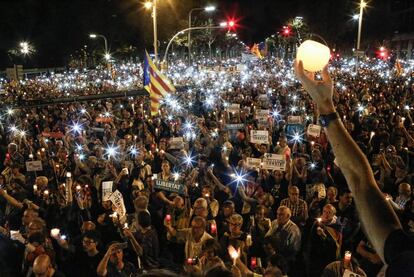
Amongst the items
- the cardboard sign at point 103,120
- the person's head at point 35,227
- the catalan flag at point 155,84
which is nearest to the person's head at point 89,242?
the person's head at point 35,227

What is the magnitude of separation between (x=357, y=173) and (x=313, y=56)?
606mm

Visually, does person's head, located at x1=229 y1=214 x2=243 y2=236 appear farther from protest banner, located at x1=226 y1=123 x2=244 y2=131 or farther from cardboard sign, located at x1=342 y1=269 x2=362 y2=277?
A: protest banner, located at x1=226 y1=123 x2=244 y2=131

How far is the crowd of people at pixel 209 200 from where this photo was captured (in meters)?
4.50

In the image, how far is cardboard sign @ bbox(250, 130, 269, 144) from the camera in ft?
34.2

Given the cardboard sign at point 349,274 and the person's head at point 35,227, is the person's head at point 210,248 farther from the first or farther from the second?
the person's head at point 35,227

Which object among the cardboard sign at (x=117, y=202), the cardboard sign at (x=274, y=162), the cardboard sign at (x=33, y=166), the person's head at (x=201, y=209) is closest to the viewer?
the person's head at (x=201, y=209)

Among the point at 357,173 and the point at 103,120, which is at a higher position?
the point at 103,120

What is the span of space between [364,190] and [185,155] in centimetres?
793

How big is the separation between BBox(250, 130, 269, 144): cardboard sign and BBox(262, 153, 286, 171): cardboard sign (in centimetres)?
216

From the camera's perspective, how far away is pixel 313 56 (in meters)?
2.13

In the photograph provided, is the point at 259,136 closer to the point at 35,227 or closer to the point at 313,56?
the point at 35,227

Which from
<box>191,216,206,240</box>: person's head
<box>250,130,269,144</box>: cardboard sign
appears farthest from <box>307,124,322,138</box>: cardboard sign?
<box>191,216,206,240</box>: person's head

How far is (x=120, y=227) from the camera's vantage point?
20.0 ft

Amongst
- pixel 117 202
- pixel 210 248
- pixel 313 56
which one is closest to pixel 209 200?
pixel 117 202
